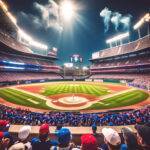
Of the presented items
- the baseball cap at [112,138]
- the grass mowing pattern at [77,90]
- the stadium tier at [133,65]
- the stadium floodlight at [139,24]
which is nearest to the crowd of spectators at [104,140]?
the baseball cap at [112,138]

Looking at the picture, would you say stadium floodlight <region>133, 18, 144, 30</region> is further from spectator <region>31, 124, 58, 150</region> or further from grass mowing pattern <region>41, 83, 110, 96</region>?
spectator <region>31, 124, 58, 150</region>

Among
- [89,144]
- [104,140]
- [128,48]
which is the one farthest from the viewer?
[128,48]

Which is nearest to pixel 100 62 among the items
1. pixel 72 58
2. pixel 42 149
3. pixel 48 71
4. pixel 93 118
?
pixel 72 58

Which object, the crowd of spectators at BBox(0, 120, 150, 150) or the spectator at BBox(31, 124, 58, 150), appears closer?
the crowd of spectators at BBox(0, 120, 150, 150)

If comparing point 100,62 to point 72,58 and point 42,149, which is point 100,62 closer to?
point 72,58

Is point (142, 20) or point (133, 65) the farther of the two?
point (133, 65)

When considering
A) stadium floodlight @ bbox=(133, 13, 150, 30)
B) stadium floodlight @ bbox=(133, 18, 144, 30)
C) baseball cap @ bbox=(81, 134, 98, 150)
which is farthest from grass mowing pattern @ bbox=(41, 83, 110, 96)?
stadium floodlight @ bbox=(133, 18, 144, 30)

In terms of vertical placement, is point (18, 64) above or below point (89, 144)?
above

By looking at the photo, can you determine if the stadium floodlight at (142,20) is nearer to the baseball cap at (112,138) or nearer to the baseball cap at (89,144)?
the baseball cap at (112,138)

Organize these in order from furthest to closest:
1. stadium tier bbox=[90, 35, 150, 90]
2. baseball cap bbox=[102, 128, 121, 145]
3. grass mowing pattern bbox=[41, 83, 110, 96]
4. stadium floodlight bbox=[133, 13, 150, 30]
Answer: stadium floodlight bbox=[133, 13, 150, 30], stadium tier bbox=[90, 35, 150, 90], grass mowing pattern bbox=[41, 83, 110, 96], baseball cap bbox=[102, 128, 121, 145]

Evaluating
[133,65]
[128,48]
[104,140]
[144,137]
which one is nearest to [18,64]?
[133,65]

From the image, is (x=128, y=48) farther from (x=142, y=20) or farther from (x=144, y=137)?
(x=144, y=137)
